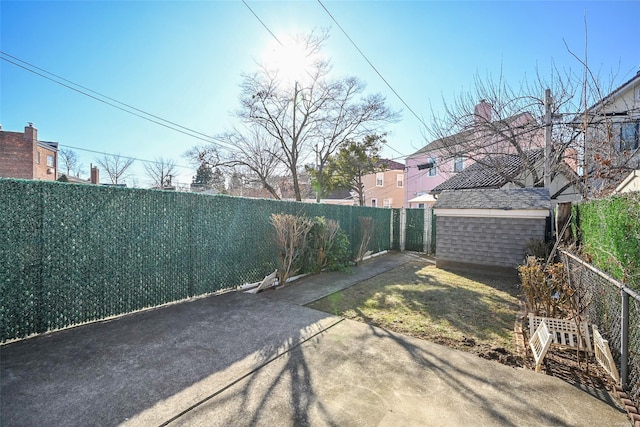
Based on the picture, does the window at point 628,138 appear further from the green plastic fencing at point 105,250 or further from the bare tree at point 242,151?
the bare tree at point 242,151

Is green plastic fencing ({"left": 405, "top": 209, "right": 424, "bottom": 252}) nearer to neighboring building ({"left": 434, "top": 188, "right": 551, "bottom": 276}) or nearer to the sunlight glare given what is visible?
neighboring building ({"left": 434, "top": 188, "right": 551, "bottom": 276})

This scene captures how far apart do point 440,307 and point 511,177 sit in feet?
29.4

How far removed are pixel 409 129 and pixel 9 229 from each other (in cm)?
1334

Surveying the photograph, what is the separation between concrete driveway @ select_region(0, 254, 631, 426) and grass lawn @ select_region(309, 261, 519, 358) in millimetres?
509

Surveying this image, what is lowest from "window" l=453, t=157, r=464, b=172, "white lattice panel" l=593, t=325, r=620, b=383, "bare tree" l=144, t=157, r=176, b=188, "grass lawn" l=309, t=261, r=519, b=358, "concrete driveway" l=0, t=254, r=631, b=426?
"grass lawn" l=309, t=261, r=519, b=358

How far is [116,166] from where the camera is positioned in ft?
122

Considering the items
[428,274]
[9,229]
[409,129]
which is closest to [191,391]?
[9,229]

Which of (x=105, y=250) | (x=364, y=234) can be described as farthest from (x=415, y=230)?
(x=105, y=250)

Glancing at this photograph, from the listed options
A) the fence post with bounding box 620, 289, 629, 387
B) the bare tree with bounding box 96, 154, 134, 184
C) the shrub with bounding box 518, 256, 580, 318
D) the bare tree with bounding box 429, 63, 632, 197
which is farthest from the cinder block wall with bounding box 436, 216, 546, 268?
the bare tree with bounding box 96, 154, 134, 184

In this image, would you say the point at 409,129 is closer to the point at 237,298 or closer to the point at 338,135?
the point at 338,135

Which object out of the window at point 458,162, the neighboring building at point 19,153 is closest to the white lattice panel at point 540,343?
the window at point 458,162

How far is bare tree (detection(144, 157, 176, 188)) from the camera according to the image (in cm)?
3669

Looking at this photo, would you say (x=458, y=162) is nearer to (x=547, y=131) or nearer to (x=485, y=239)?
(x=547, y=131)

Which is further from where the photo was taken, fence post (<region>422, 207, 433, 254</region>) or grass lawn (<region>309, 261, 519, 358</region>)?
fence post (<region>422, 207, 433, 254</region>)
